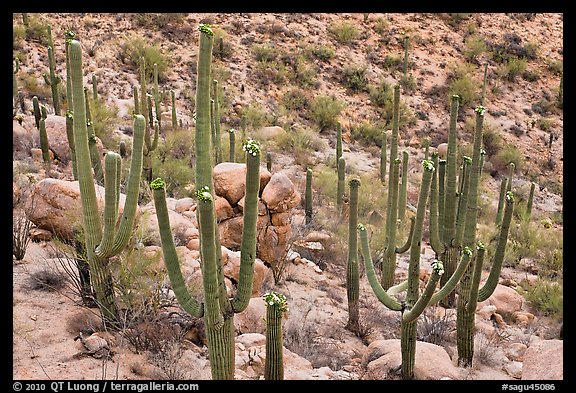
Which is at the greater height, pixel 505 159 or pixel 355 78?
pixel 355 78

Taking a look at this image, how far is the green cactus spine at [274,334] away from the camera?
5.04 metres

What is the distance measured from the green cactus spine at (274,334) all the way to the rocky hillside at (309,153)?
0.69m

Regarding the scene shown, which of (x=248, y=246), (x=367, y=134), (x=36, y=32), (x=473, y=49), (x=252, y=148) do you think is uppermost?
(x=36, y=32)

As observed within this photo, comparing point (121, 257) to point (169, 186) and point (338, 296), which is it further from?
point (169, 186)

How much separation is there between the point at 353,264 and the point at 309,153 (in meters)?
10.8

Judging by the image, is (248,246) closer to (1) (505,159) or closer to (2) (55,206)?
(2) (55,206)

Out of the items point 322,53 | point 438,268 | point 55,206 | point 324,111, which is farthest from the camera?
point 322,53

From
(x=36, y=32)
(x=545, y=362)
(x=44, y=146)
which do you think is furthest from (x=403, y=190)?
(x=36, y=32)

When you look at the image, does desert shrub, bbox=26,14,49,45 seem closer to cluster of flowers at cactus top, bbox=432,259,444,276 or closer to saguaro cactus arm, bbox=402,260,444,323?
saguaro cactus arm, bbox=402,260,444,323

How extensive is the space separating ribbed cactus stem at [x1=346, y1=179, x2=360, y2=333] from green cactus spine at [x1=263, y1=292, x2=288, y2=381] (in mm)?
2829

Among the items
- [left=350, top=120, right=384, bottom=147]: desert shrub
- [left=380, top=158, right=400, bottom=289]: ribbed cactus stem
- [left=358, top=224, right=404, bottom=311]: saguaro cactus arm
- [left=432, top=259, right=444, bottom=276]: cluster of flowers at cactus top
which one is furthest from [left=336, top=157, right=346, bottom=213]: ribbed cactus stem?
[left=350, top=120, right=384, bottom=147]: desert shrub

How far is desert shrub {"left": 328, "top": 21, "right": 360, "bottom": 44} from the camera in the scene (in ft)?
91.0

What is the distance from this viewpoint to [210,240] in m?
4.58

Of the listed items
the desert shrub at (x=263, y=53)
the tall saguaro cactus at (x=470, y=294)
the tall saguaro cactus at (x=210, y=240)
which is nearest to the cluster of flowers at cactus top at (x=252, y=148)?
the tall saguaro cactus at (x=210, y=240)
